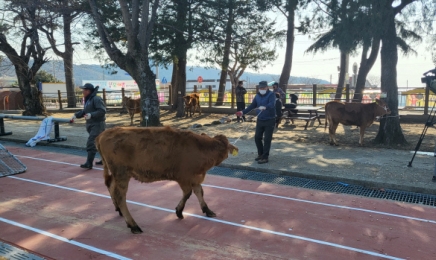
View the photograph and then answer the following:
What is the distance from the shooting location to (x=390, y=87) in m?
11.6

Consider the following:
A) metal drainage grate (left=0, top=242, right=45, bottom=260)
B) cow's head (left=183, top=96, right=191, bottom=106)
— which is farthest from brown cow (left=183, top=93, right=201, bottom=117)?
metal drainage grate (left=0, top=242, right=45, bottom=260)

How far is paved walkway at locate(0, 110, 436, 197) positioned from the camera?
741 cm

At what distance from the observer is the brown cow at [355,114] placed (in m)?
11.5

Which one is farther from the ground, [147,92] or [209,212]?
[147,92]

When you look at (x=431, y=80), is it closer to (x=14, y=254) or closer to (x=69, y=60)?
(x=14, y=254)

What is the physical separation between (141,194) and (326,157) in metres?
5.10

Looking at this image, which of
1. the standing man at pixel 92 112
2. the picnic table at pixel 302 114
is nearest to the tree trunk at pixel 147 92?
the picnic table at pixel 302 114

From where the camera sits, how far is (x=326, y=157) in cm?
979

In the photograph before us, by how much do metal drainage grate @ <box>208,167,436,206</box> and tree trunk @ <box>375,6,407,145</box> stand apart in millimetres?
4799

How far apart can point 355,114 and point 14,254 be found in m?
9.95

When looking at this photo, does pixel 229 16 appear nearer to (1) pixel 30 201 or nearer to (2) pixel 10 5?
(2) pixel 10 5

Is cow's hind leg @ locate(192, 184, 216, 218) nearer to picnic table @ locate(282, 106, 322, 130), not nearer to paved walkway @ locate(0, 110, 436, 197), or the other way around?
paved walkway @ locate(0, 110, 436, 197)

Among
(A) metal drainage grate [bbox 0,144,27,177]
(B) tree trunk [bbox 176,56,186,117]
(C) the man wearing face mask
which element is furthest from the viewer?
(B) tree trunk [bbox 176,56,186,117]

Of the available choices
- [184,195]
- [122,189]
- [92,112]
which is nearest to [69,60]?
[92,112]
